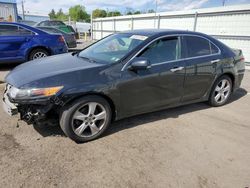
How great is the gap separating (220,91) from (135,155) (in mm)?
2832

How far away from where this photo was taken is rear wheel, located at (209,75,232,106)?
4.95 meters

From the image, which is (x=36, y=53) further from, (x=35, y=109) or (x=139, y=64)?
(x=139, y=64)

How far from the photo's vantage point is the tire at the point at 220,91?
4.94m

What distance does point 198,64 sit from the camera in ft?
14.4

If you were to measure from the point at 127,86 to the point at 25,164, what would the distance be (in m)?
1.74

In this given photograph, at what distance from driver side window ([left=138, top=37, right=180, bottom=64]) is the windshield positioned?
0.66 ft

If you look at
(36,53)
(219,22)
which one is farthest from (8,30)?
(219,22)

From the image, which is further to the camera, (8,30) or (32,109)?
(8,30)

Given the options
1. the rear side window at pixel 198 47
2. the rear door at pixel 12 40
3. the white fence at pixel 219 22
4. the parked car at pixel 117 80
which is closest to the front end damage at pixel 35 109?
the parked car at pixel 117 80

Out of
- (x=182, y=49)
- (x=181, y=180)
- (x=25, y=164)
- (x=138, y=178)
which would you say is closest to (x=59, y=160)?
(x=25, y=164)

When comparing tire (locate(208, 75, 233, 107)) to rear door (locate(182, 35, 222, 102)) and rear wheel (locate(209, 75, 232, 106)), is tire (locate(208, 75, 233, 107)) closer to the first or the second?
rear wheel (locate(209, 75, 232, 106))

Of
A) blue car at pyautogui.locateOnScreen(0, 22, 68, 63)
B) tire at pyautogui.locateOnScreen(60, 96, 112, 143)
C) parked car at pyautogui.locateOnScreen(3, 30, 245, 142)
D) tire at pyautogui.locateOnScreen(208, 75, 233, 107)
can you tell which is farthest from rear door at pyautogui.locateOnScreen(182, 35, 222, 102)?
blue car at pyautogui.locateOnScreen(0, 22, 68, 63)

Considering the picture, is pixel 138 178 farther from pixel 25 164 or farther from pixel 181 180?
pixel 25 164

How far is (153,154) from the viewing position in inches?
127
